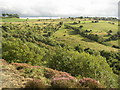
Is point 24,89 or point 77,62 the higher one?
point 24,89

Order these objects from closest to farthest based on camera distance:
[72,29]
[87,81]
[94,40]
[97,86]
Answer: [97,86] → [87,81] → [94,40] → [72,29]

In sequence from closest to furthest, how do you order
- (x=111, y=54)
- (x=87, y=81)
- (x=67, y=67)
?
(x=87, y=81) → (x=67, y=67) → (x=111, y=54)

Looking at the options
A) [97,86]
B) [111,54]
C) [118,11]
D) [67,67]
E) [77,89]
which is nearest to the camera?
[77,89]

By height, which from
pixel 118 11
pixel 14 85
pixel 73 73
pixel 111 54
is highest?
pixel 118 11

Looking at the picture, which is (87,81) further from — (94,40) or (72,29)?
(72,29)

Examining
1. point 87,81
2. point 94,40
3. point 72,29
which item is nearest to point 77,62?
point 87,81

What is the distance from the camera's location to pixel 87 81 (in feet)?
37.4

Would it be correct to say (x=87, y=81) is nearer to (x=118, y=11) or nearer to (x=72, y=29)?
(x=118, y=11)

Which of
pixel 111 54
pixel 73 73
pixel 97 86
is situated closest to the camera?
pixel 97 86

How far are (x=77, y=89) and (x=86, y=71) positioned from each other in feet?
50.6

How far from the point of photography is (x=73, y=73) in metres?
23.8

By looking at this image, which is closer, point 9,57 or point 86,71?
point 86,71

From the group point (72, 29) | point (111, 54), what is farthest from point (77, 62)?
point (72, 29)

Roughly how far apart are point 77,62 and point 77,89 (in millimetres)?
17740
